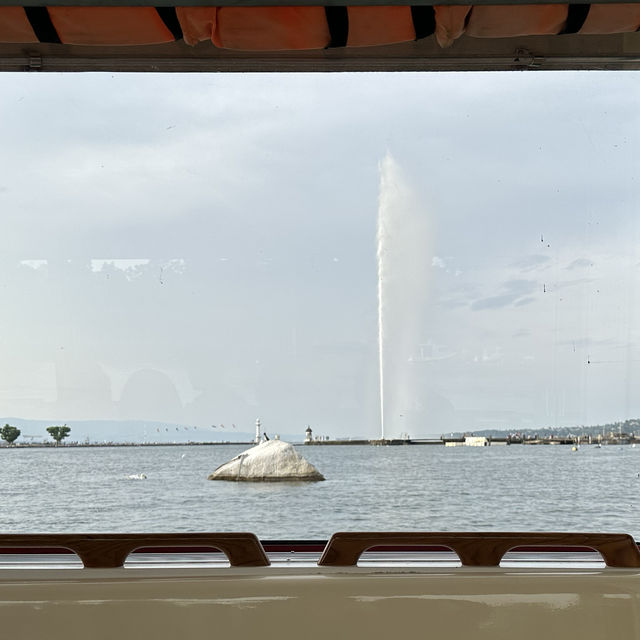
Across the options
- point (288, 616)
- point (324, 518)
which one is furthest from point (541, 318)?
point (288, 616)

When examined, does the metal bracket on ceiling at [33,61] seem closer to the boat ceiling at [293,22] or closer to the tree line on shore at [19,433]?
the boat ceiling at [293,22]

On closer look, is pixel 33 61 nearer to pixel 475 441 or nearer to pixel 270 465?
pixel 270 465

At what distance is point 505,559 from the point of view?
1805 millimetres

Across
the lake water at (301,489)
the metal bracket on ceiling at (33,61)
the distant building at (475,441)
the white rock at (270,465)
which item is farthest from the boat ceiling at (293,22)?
the distant building at (475,441)

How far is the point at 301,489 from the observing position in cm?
439

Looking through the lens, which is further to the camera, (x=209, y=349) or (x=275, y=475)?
(x=209, y=349)

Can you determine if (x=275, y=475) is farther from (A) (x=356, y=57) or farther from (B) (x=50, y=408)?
(A) (x=356, y=57)

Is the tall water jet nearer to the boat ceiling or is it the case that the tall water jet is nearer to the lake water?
the lake water

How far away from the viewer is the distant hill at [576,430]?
280 cm

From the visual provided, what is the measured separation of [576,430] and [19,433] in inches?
105

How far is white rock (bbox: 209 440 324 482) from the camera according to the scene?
12.3 feet

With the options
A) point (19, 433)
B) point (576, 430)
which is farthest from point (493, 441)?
point (19, 433)

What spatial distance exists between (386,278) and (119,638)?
5492 millimetres

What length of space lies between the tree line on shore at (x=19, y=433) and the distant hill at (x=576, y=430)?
230 cm
